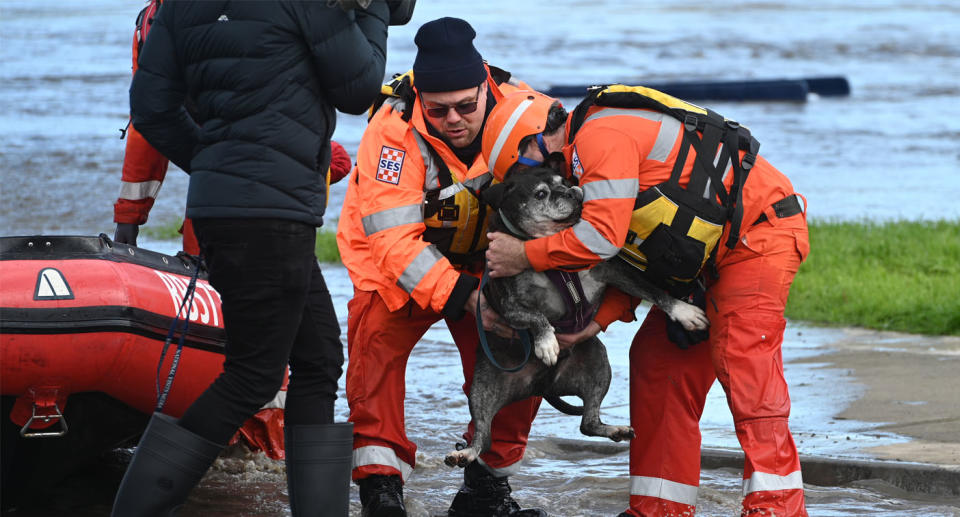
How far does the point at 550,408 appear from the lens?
22.3 ft

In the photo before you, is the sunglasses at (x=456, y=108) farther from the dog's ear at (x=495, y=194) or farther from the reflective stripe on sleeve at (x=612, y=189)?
the reflective stripe on sleeve at (x=612, y=189)

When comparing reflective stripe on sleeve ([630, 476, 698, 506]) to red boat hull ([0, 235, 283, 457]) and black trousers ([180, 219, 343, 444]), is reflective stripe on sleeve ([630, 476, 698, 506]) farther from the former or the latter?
red boat hull ([0, 235, 283, 457])

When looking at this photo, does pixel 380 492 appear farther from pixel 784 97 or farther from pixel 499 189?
pixel 784 97

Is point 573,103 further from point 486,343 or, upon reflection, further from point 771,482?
point 771,482

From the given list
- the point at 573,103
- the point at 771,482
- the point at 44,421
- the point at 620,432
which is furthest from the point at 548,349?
the point at 573,103

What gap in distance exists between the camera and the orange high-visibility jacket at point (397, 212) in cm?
461

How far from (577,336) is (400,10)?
1333 millimetres

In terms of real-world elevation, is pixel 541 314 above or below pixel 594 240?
below

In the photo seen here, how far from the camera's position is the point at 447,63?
4660 mm

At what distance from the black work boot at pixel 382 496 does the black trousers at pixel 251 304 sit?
932mm

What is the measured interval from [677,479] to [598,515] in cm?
44

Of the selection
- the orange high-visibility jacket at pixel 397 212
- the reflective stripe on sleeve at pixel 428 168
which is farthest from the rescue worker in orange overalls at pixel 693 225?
the reflective stripe on sleeve at pixel 428 168

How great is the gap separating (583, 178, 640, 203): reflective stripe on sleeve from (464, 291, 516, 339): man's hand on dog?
64 cm

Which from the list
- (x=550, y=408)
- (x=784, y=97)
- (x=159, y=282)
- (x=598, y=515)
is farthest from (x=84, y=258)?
(x=784, y=97)
